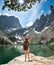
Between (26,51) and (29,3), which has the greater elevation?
(29,3)

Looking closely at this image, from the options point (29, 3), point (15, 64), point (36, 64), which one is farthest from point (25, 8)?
point (15, 64)

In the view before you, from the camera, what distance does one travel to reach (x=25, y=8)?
13.7 m

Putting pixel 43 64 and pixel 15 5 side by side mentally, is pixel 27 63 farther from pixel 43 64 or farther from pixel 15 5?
pixel 15 5

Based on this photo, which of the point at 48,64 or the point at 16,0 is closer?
the point at 16,0

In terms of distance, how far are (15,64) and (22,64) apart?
133cm

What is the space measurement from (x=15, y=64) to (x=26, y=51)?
2.16 m

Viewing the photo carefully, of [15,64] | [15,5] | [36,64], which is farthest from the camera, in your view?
[15,64]

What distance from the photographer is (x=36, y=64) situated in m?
24.8

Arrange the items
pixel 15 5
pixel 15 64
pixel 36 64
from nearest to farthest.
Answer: pixel 15 5 < pixel 36 64 < pixel 15 64

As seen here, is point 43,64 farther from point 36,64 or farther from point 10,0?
point 10,0

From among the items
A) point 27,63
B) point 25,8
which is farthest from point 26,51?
point 25,8

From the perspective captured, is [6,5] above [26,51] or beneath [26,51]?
above

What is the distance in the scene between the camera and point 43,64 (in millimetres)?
24828

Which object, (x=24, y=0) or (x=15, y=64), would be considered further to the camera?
(x=15, y=64)
